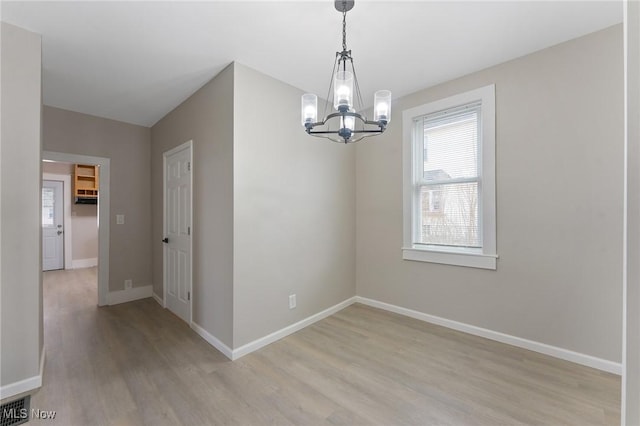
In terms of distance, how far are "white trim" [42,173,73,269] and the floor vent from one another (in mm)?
5832

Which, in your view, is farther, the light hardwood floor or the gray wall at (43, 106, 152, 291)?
the gray wall at (43, 106, 152, 291)

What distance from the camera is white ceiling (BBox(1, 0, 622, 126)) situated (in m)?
1.81

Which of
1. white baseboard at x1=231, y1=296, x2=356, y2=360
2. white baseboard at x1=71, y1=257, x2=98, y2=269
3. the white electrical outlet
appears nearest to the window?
white baseboard at x1=231, y1=296, x2=356, y2=360

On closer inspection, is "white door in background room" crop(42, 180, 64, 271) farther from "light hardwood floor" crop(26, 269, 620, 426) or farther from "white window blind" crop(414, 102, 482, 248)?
"white window blind" crop(414, 102, 482, 248)

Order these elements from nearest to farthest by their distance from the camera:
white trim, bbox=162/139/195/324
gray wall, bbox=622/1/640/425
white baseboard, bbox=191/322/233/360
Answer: gray wall, bbox=622/1/640/425 → white baseboard, bbox=191/322/233/360 → white trim, bbox=162/139/195/324

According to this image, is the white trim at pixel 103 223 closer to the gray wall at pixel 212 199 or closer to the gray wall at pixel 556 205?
the gray wall at pixel 212 199

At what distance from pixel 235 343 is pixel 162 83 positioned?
2.73 metres

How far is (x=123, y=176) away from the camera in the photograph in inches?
153

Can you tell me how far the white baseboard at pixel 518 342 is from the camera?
2.07m

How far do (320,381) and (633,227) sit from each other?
199cm

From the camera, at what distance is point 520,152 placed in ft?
8.06

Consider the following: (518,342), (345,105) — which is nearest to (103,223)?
(345,105)

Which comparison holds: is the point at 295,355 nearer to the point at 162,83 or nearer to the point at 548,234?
the point at 548,234

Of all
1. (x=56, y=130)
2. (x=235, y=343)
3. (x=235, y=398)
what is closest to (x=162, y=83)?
(x=56, y=130)
